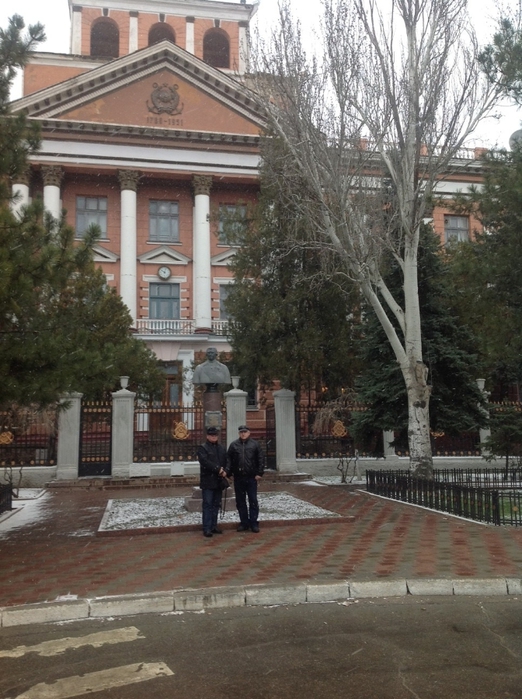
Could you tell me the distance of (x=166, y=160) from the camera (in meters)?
38.5

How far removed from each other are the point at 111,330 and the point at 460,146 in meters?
13.5

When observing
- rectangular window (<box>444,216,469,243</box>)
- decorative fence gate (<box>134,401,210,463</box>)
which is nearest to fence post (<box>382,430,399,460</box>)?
decorative fence gate (<box>134,401,210,463</box>)

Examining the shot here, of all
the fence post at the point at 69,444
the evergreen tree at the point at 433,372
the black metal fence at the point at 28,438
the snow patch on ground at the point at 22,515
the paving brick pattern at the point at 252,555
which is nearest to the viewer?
the paving brick pattern at the point at 252,555

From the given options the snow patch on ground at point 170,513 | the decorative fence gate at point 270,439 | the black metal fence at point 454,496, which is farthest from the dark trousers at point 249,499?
the decorative fence gate at point 270,439

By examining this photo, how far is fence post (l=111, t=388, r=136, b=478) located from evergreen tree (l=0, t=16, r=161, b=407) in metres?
9.50

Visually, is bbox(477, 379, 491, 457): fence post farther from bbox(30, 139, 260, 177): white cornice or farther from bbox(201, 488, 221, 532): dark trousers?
bbox(30, 139, 260, 177): white cornice

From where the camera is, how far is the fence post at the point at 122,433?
19.3m

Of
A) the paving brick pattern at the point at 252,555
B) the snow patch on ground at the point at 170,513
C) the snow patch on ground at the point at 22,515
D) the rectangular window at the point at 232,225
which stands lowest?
the paving brick pattern at the point at 252,555

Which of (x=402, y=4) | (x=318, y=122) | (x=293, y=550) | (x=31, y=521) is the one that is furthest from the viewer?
(x=318, y=122)

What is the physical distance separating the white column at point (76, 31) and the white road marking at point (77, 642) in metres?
49.4

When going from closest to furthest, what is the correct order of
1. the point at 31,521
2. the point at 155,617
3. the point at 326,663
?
the point at 326,663, the point at 155,617, the point at 31,521

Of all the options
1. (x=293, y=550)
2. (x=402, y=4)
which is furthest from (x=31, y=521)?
(x=402, y=4)

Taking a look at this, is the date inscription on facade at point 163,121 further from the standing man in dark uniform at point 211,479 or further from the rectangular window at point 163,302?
the standing man in dark uniform at point 211,479

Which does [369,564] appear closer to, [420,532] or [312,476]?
[420,532]
